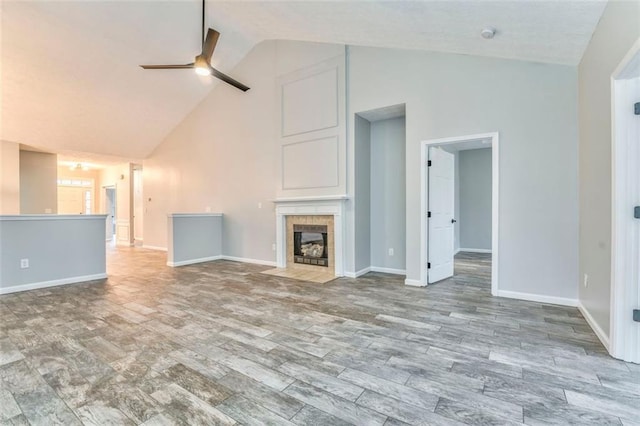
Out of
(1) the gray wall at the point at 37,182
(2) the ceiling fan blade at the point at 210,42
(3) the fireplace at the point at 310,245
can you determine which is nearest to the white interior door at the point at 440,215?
(3) the fireplace at the point at 310,245

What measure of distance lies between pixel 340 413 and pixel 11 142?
9.38m

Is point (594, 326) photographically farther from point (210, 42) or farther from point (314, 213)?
point (210, 42)

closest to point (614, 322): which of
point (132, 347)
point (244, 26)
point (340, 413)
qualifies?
point (340, 413)

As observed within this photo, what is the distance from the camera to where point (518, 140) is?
3.53 meters

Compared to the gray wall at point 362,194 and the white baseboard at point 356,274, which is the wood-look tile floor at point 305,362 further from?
the gray wall at point 362,194

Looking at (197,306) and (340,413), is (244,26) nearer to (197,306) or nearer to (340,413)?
(197,306)

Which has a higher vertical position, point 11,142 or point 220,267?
point 11,142

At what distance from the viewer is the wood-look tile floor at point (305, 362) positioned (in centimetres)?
158

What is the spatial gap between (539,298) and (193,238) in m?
6.10

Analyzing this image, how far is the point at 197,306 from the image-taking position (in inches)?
132

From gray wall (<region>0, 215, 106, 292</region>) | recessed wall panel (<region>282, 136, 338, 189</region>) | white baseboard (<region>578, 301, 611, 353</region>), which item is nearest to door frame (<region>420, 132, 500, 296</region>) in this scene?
white baseboard (<region>578, 301, 611, 353</region>)

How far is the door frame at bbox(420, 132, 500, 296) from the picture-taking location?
12.0 ft

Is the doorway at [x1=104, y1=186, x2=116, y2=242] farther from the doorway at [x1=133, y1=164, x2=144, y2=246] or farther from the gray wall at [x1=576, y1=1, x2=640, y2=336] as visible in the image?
the gray wall at [x1=576, y1=1, x2=640, y2=336]

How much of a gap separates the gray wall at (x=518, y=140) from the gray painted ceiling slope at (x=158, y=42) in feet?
1.26
